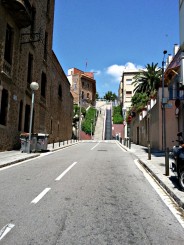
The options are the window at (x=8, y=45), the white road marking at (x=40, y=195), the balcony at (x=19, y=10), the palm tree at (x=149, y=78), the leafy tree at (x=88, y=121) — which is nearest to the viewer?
the white road marking at (x=40, y=195)

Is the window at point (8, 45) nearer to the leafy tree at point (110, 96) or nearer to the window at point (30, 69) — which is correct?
the window at point (30, 69)

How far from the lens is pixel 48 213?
5.33 meters

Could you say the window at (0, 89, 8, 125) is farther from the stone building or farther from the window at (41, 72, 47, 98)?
Answer: the window at (41, 72, 47, 98)

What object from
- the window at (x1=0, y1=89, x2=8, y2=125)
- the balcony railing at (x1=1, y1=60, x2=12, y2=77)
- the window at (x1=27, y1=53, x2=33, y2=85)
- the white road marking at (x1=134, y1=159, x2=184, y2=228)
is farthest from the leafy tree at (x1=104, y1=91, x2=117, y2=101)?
the white road marking at (x1=134, y1=159, x2=184, y2=228)

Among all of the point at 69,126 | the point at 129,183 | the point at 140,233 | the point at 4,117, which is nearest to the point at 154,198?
the point at 129,183

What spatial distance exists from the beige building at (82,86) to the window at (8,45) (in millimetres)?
65277

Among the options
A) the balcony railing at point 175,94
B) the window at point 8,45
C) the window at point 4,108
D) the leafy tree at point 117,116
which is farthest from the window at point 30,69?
the leafy tree at point 117,116

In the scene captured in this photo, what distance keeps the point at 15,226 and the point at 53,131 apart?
3222 centimetres

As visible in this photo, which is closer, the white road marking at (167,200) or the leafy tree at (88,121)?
the white road marking at (167,200)

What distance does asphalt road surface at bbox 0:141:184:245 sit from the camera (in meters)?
4.16

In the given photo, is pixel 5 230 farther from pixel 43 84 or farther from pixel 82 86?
pixel 82 86

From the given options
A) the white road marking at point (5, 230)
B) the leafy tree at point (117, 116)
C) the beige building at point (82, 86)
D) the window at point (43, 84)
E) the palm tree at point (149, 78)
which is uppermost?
the beige building at point (82, 86)

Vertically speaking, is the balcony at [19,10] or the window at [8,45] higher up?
the balcony at [19,10]

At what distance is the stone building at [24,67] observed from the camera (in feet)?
61.2
